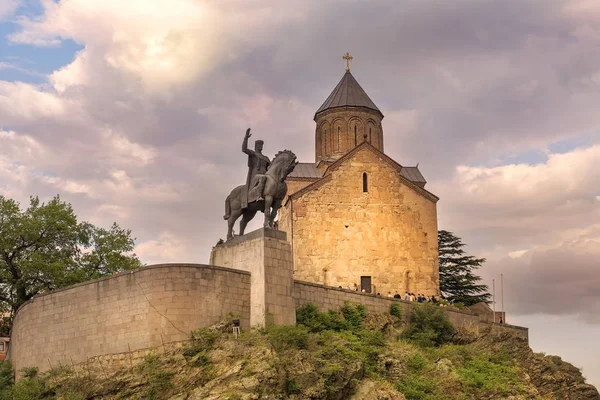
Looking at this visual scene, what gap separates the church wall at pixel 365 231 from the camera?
41750 mm

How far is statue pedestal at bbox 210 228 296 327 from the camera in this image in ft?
90.2

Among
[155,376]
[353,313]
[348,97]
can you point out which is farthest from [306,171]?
[155,376]

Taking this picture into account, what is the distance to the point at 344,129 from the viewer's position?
52.0 meters

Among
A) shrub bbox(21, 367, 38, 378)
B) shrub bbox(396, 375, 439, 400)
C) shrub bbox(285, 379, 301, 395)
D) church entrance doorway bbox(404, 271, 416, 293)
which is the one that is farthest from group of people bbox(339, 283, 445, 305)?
shrub bbox(21, 367, 38, 378)

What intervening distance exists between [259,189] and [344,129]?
77.6ft

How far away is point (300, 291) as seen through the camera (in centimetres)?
3011

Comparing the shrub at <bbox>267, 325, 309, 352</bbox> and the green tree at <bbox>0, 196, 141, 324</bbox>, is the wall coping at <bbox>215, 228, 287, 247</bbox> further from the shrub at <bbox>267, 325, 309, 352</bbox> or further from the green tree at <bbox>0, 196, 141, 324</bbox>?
the green tree at <bbox>0, 196, 141, 324</bbox>

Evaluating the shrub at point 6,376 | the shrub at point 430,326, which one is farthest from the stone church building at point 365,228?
the shrub at point 6,376

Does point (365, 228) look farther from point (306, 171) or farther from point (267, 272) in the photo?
point (267, 272)

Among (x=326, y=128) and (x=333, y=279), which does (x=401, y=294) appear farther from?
(x=326, y=128)

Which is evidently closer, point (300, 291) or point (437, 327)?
point (300, 291)

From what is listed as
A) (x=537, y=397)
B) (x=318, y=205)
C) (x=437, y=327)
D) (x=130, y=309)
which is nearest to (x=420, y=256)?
(x=318, y=205)

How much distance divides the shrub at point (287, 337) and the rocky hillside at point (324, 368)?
0.09ft

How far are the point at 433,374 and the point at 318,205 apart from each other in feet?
47.1
